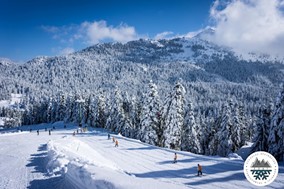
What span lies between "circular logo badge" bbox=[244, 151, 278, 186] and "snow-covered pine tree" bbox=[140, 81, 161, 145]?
2515 centimetres

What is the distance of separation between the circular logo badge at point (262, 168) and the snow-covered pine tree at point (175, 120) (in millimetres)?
21767

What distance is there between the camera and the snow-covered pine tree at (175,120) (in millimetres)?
35969

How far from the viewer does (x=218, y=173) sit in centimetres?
1894

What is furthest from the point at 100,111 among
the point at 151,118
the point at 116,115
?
the point at 151,118

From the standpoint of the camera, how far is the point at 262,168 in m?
13.8

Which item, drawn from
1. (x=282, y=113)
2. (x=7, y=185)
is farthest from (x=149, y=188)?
(x=282, y=113)

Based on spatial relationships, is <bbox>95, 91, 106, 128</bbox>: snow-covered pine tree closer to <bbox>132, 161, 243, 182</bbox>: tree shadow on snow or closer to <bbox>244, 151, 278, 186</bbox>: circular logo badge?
<bbox>132, 161, 243, 182</bbox>: tree shadow on snow

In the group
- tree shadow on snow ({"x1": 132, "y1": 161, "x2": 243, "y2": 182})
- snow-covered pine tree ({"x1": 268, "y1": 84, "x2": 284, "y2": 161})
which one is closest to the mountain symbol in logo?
tree shadow on snow ({"x1": 132, "y1": 161, "x2": 243, "y2": 182})

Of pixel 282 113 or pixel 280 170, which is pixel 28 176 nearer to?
pixel 280 170

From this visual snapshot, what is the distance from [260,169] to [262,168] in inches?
5.4

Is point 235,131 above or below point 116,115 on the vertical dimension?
below

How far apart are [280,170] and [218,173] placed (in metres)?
4.57

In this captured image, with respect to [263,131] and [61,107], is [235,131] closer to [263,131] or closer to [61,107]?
[263,131]

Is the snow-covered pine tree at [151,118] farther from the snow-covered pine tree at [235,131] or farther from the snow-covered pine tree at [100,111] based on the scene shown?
the snow-covered pine tree at [100,111]
